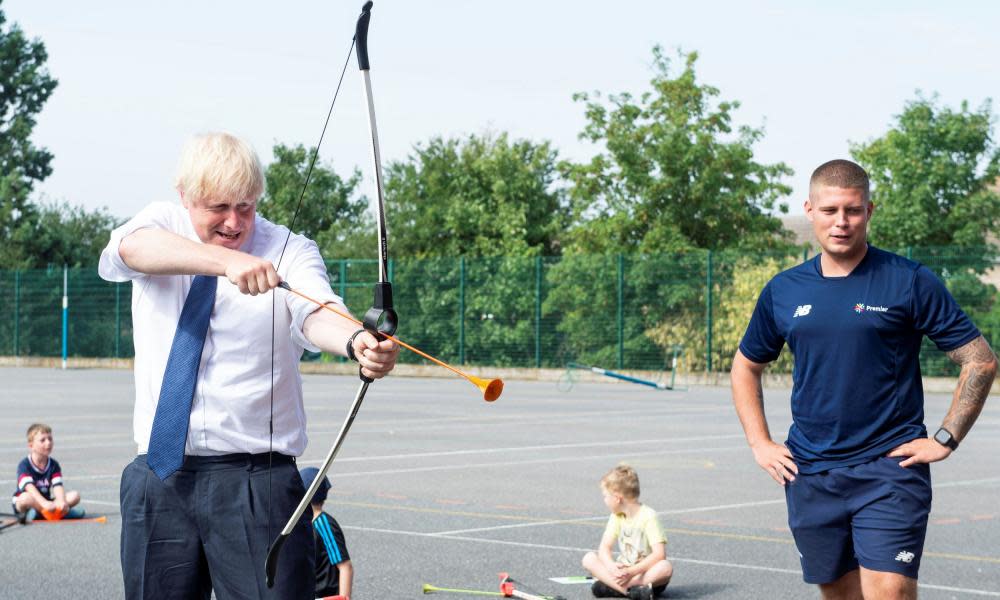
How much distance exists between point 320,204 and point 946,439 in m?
75.3

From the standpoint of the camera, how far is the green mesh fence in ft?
113

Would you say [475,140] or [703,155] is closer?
[703,155]

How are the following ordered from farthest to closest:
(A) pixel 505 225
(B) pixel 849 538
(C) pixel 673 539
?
(A) pixel 505 225 < (C) pixel 673 539 < (B) pixel 849 538

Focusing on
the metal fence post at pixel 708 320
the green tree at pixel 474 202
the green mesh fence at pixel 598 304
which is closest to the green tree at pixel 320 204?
the green tree at pixel 474 202

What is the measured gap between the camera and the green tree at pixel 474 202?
5800 centimetres

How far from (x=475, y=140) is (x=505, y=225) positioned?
9.53m

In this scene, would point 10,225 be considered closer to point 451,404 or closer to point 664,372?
point 664,372

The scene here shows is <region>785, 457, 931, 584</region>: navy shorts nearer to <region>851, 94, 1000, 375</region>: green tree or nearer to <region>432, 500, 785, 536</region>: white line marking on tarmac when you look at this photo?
<region>432, 500, 785, 536</region>: white line marking on tarmac

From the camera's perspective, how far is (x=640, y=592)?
8094mm

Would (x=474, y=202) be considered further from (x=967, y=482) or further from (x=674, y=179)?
(x=967, y=482)

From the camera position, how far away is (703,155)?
147ft

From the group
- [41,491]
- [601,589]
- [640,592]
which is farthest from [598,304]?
[640,592]

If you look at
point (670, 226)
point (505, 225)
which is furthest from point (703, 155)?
point (505, 225)

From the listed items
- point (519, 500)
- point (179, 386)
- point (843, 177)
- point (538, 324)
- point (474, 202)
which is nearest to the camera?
point (179, 386)
